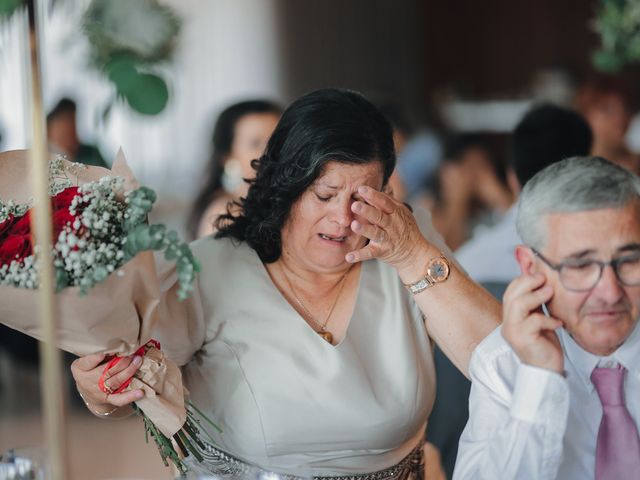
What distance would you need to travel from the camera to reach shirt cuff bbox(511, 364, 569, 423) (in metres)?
1.81

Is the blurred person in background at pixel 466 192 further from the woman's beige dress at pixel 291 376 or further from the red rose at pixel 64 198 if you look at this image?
the red rose at pixel 64 198

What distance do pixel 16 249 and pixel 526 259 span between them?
3.17 ft

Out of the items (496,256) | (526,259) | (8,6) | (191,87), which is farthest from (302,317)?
(191,87)

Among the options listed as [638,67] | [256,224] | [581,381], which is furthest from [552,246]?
[638,67]

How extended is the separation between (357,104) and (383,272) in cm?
42

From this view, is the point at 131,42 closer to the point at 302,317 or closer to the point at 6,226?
the point at 6,226

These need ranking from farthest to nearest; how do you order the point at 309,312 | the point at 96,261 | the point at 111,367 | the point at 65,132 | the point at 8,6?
the point at 65,132, the point at 309,312, the point at 111,367, the point at 96,261, the point at 8,6

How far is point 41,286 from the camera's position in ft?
5.45

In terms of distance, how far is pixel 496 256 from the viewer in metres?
3.67

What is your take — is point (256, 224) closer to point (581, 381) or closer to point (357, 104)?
point (357, 104)

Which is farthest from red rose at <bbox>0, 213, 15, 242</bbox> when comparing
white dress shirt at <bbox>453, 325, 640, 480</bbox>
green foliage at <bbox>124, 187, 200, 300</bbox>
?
white dress shirt at <bbox>453, 325, 640, 480</bbox>

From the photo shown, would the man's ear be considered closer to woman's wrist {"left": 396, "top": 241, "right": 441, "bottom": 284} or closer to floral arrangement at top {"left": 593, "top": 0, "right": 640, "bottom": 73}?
woman's wrist {"left": 396, "top": 241, "right": 441, "bottom": 284}

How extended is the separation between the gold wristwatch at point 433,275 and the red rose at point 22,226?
32.8 inches

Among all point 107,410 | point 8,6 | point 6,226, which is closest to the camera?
point 8,6
